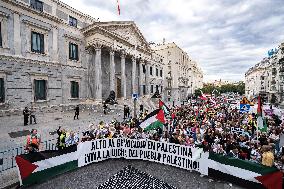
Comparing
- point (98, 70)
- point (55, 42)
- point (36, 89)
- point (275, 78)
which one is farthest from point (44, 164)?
point (275, 78)

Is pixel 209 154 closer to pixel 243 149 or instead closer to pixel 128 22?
pixel 243 149

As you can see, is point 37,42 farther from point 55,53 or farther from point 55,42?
point 55,53

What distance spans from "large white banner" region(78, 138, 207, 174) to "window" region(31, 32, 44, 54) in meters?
19.1

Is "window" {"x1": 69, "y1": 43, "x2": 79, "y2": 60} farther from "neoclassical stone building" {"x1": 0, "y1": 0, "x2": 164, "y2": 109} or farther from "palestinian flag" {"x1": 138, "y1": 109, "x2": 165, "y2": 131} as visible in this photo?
"palestinian flag" {"x1": 138, "y1": 109, "x2": 165, "y2": 131}

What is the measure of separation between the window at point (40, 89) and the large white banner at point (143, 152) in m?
17.6

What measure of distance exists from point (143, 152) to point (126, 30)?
99.5 ft

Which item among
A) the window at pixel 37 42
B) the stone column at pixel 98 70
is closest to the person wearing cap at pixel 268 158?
the stone column at pixel 98 70

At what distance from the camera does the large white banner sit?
8.88 meters

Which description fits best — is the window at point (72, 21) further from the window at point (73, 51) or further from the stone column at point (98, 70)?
the stone column at point (98, 70)

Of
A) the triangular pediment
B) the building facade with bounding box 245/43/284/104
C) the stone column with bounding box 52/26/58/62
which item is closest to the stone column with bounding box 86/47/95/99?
the triangular pediment

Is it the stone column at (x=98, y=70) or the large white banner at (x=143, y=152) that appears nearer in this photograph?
the large white banner at (x=143, y=152)

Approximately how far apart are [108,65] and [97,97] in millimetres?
7464

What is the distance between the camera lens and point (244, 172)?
770 centimetres

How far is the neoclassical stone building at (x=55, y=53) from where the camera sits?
68.4ft
